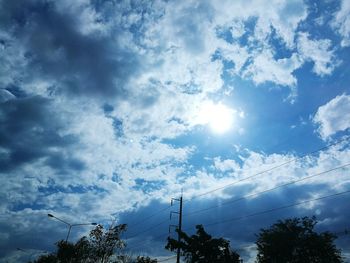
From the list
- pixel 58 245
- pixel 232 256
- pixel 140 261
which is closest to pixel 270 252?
pixel 232 256

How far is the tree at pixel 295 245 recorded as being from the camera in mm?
53406

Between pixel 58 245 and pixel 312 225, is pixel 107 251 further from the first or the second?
pixel 312 225

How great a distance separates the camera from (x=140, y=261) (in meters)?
64.9

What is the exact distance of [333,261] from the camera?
5212cm

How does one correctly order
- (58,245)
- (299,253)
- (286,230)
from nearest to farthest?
(299,253) < (286,230) < (58,245)

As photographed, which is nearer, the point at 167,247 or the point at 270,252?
the point at 167,247

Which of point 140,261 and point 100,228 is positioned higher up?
point 100,228

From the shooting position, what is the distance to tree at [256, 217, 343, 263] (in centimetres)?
5341

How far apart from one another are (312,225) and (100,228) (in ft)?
137

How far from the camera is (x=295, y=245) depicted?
55312 mm

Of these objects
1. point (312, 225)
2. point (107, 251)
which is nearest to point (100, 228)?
point (107, 251)

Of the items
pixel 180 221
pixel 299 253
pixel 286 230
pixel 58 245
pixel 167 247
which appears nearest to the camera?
pixel 180 221

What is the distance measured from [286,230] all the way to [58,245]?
4777 centimetres

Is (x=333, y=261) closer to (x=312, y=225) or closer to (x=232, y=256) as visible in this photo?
(x=312, y=225)
